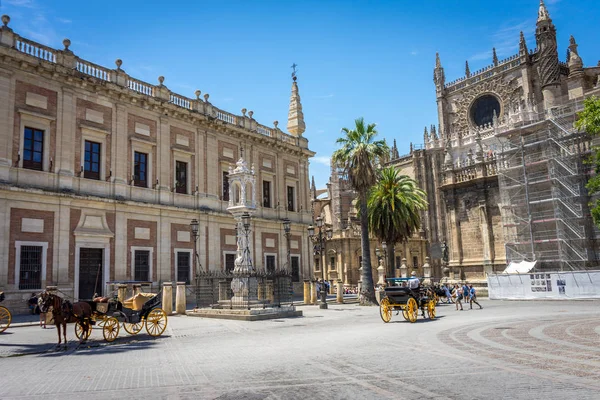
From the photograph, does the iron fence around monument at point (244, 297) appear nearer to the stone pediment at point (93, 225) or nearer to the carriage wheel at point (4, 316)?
the stone pediment at point (93, 225)

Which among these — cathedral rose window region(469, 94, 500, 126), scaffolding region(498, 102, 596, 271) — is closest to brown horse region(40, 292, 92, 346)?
scaffolding region(498, 102, 596, 271)

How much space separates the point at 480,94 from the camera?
57844 mm

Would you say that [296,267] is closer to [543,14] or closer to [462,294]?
[462,294]

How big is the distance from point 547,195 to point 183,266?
23016 millimetres

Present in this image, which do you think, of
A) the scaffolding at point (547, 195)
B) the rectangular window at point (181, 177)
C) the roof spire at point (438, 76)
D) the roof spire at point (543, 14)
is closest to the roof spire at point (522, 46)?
the roof spire at point (543, 14)

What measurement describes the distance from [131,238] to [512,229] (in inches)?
920

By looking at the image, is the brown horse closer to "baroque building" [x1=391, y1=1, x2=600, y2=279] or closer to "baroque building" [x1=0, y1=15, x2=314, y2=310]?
"baroque building" [x1=0, y1=15, x2=314, y2=310]

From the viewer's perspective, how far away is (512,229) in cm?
3048

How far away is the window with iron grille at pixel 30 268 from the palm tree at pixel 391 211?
67.3ft

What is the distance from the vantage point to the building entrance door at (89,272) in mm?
23641

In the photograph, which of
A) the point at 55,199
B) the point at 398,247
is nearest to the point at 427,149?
the point at 398,247

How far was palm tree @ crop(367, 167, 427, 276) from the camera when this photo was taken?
3238 cm

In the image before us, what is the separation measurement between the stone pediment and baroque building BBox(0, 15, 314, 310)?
0.18 feet

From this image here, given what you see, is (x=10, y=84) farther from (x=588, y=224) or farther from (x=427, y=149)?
(x=427, y=149)
